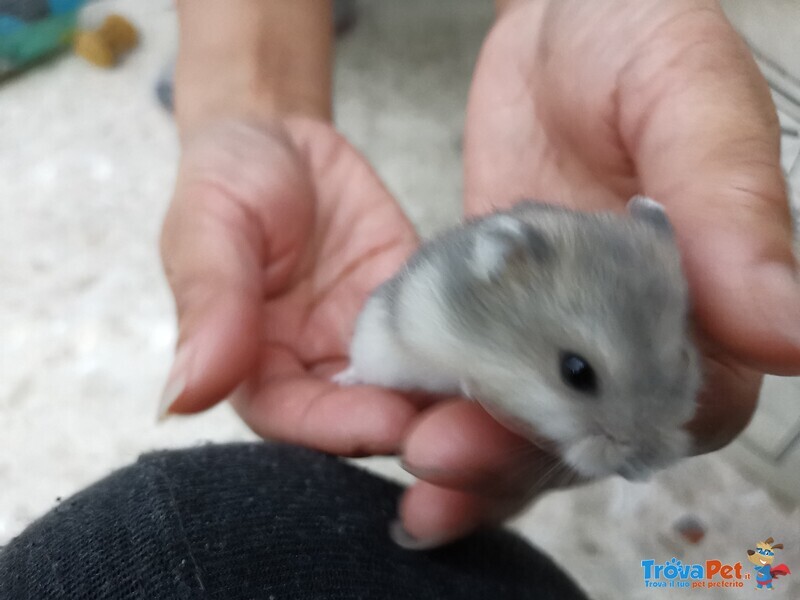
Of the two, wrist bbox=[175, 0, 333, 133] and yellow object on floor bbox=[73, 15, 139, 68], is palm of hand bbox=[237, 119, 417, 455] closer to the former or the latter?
wrist bbox=[175, 0, 333, 133]

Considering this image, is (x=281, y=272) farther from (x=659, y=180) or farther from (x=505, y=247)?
(x=659, y=180)

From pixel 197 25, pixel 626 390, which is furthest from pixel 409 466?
pixel 197 25

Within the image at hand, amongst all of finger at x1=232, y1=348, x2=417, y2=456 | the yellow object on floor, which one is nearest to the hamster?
finger at x1=232, y1=348, x2=417, y2=456

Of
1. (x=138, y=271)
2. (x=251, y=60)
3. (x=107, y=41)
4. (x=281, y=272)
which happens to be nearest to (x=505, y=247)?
(x=281, y=272)

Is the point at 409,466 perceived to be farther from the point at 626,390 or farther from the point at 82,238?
the point at 82,238

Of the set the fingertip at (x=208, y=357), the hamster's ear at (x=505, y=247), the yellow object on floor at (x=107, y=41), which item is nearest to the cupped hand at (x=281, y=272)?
the fingertip at (x=208, y=357)
